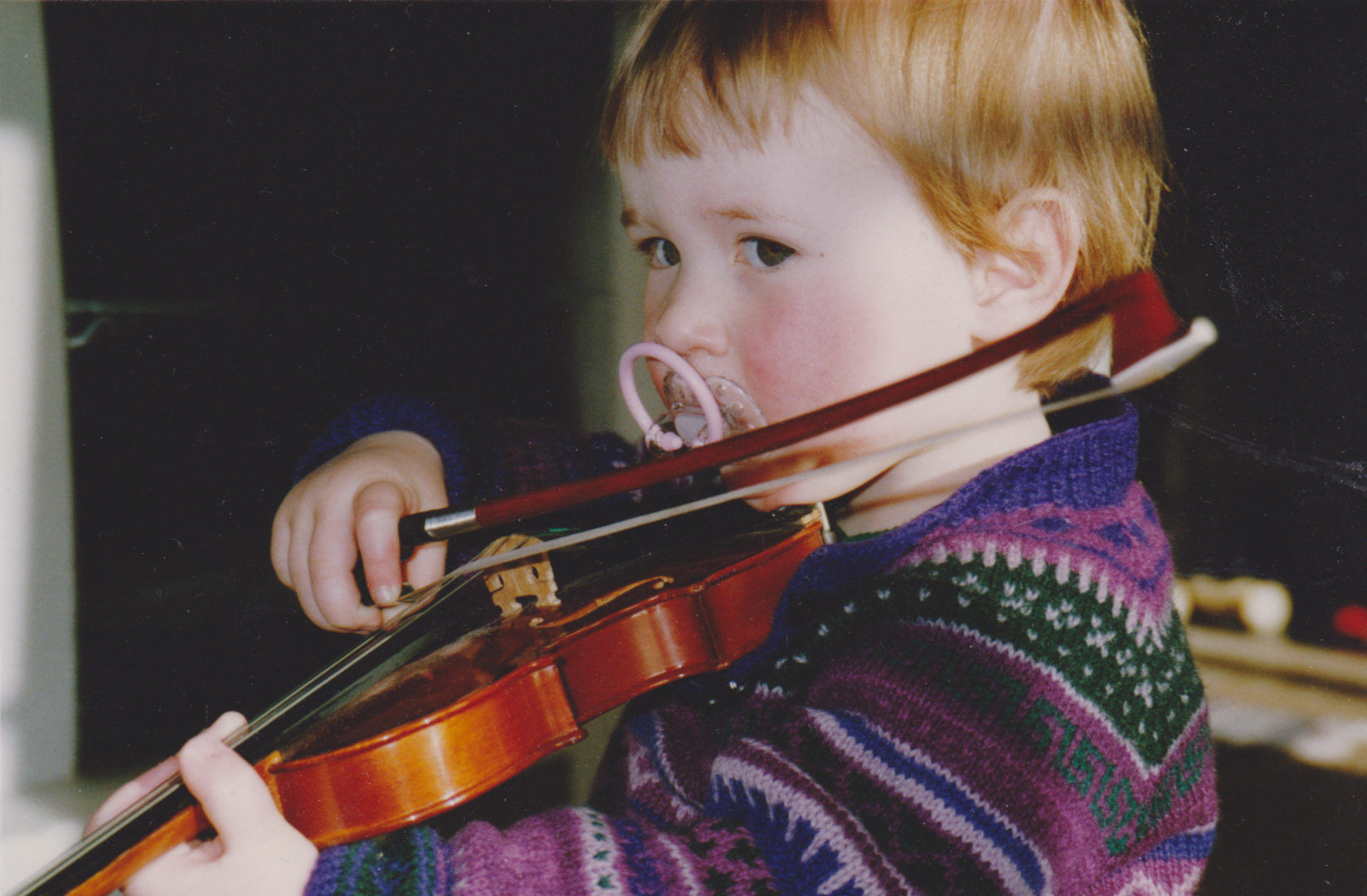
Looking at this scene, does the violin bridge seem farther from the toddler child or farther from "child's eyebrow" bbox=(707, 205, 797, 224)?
"child's eyebrow" bbox=(707, 205, 797, 224)

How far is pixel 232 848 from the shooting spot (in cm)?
43

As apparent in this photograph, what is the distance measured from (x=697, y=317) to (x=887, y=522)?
216 millimetres

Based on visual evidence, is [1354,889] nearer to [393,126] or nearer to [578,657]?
[578,657]

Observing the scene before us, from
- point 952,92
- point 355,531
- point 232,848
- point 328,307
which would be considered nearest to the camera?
point 232,848

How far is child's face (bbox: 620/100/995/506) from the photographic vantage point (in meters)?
0.56

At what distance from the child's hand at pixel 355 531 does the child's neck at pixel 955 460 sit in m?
0.37

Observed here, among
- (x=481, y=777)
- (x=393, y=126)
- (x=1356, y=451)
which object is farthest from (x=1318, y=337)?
(x=393, y=126)

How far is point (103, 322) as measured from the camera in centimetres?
87

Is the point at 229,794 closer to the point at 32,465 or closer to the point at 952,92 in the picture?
the point at 952,92

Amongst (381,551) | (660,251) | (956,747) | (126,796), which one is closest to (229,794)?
(126,796)

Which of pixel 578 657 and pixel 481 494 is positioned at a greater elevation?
pixel 481 494

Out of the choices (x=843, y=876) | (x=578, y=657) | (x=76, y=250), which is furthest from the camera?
(x=76, y=250)

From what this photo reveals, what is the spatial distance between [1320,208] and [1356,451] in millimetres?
215


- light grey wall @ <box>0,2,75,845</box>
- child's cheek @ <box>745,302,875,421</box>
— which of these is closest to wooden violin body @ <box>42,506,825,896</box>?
child's cheek @ <box>745,302,875,421</box>
